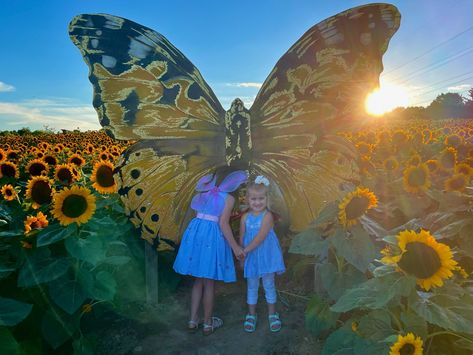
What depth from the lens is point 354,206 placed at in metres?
2.39

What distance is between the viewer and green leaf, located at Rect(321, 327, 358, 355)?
221 centimetres

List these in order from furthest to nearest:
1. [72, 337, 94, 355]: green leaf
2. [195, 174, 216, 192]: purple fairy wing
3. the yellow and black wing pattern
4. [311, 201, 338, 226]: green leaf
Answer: [195, 174, 216, 192]: purple fairy wing, the yellow and black wing pattern, [72, 337, 94, 355]: green leaf, [311, 201, 338, 226]: green leaf

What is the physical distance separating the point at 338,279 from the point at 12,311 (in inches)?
72.6

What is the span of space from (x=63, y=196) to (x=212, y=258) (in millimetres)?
1199

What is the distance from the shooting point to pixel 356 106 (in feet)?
10.1

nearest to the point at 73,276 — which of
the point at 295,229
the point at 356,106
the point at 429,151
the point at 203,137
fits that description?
the point at 203,137

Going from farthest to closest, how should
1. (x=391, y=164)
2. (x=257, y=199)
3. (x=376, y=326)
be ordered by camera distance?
(x=391, y=164)
(x=257, y=199)
(x=376, y=326)

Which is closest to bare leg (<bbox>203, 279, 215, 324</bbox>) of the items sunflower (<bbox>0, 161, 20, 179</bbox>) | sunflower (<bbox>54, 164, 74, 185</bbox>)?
sunflower (<bbox>54, 164, 74, 185</bbox>)

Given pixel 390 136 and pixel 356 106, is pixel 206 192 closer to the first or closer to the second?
pixel 356 106

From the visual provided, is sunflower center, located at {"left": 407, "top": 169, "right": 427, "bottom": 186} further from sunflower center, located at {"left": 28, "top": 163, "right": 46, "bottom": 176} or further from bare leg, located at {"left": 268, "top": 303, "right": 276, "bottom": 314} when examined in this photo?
sunflower center, located at {"left": 28, "top": 163, "right": 46, "bottom": 176}

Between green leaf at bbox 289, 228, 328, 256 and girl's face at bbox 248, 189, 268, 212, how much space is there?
0.63 metres

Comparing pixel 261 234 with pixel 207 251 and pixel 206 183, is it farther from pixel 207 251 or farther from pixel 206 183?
pixel 206 183

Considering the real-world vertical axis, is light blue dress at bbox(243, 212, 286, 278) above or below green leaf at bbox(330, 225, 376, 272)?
below

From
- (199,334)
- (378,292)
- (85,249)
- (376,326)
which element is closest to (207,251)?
(199,334)
